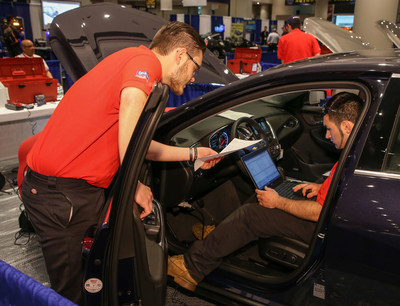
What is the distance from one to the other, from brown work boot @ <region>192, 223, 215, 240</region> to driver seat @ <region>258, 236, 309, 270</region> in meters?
0.65

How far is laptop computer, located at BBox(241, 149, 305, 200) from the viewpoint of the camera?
223cm

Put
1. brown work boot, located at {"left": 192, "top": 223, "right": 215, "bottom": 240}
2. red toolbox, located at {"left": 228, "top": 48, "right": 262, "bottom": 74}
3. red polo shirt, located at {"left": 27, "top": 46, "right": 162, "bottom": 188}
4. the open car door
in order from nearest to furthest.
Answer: the open car door → red polo shirt, located at {"left": 27, "top": 46, "right": 162, "bottom": 188} → brown work boot, located at {"left": 192, "top": 223, "right": 215, "bottom": 240} → red toolbox, located at {"left": 228, "top": 48, "right": 262, "bottom": 74}

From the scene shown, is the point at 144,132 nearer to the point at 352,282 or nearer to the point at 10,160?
the point at 352,282

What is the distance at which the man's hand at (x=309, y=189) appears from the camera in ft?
7.42

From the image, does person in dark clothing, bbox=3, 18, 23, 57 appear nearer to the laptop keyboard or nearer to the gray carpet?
the gray carpet

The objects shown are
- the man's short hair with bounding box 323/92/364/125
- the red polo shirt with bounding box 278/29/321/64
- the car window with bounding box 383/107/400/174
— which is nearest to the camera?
the car window with bounding box 383/107/400/174

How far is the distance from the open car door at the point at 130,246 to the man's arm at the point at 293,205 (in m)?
0.66

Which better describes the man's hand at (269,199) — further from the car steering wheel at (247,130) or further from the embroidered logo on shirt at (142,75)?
the embroidered logo on shirt at (142,75)

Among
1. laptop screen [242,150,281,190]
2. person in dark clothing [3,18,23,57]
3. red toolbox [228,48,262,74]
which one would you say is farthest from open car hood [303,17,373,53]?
person in dark clothing [3,18,23,57]

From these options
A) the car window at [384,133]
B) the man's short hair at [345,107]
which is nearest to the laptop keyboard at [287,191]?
the man's short hair at [345,107]

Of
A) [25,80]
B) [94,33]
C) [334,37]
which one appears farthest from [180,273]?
[25,80]

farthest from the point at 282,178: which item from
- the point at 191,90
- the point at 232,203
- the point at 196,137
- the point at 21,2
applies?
the point at 21,2

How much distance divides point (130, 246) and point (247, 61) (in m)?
6.64

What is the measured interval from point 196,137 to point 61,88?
11.7 ft
